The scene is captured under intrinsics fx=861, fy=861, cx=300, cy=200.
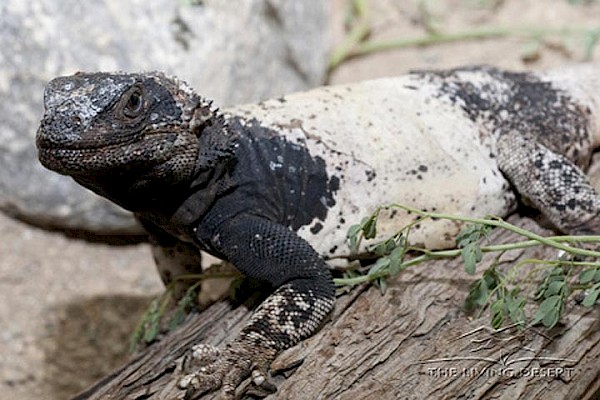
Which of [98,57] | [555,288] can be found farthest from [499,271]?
[98,57]

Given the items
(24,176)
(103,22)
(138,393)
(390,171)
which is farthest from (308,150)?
(24,176)

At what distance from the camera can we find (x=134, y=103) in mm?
2758

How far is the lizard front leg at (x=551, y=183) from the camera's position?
3314mm

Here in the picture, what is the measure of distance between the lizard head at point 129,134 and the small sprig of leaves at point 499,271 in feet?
2.09

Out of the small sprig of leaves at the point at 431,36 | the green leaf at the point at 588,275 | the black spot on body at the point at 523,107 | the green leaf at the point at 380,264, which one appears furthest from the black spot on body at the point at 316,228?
the small sprig of leaves at the point at 431,36

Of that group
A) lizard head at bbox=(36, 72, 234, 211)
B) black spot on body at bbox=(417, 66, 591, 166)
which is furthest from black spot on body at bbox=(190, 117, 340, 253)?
black spot on body at bbox=(417, 66, 591, 166)

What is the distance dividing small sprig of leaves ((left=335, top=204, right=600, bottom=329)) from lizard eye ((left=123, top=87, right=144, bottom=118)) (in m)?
0.85

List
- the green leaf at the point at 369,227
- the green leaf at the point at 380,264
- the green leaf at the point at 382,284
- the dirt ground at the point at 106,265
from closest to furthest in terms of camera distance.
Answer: the green leaf at the point at 369,227, the green leaf at the point at 380,264, the green leaf at the point at 382,284, the dirt ground at the point at 106,265

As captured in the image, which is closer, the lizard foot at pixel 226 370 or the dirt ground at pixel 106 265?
the lizard foot at pixel 226 370

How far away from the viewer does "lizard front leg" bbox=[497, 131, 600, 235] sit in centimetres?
331

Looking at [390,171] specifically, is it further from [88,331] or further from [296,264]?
[88,331]

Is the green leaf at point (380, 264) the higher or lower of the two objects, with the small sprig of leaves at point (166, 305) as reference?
higher

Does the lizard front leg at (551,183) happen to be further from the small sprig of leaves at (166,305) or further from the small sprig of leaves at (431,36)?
the small sprig of leaves at (431,36)

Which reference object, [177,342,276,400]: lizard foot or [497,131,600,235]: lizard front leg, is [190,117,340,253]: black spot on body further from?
[497,131,600,235]: lizard front leg
